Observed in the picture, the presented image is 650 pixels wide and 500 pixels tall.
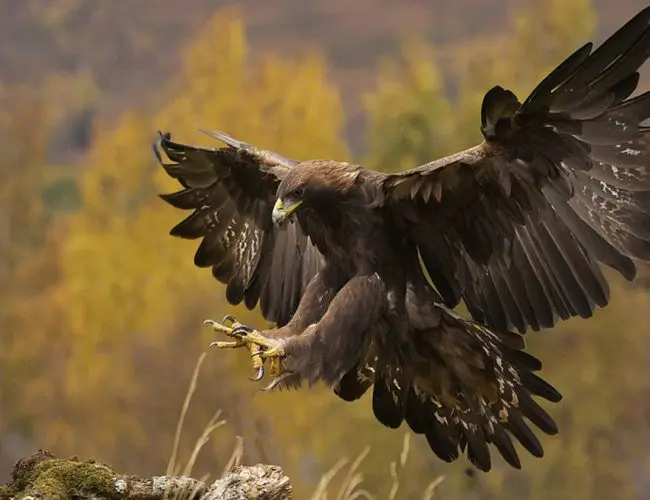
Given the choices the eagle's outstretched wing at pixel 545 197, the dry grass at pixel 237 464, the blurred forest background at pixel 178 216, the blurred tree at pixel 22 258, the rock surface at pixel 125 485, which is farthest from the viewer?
the blurred tree at pixel 22 258

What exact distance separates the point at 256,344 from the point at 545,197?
0.78 meters

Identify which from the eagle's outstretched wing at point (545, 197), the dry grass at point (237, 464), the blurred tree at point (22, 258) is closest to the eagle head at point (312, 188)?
the eagle's outstretched wing at point (545, 197)

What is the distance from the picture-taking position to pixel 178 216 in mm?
7188

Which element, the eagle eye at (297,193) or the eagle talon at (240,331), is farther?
the eagle eye at (297,193)

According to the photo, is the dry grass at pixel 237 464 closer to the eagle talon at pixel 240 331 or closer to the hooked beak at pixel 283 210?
the eagle talon at pixel 240 331

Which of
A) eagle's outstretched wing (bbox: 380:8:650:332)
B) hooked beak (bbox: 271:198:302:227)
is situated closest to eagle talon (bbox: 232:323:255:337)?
hooked beak (bbox: 271:198:302:227)

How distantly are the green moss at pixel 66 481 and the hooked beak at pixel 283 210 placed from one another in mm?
768

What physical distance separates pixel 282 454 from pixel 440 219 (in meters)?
4.64

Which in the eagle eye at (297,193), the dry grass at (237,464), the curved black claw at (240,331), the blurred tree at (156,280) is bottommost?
the curved black claw at (240,331)

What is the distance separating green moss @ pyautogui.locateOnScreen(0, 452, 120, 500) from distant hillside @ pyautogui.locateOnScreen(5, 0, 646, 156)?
5.58 meters

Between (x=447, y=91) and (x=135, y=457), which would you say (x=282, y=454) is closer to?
(x=135, y=457)

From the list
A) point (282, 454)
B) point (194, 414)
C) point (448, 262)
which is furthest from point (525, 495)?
point (448, 262)

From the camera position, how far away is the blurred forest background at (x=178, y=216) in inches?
258

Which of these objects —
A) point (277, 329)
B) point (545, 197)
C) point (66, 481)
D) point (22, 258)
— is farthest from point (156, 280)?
point (545, 197)
